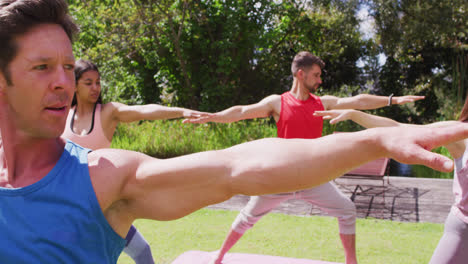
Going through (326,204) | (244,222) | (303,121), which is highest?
(303,121)

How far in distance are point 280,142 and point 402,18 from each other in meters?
13.2

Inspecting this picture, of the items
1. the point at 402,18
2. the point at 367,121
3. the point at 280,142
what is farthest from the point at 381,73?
the point at 280,142

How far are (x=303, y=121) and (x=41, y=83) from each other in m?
3.41

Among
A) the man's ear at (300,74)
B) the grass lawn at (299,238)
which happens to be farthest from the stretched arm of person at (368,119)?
the grass lawn at (299,238)

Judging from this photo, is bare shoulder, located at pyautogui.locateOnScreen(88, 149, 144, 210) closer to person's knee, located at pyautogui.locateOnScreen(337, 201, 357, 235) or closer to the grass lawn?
person's knee, located at pyautogui.locateOnScreen(337, 201, 357, 235)

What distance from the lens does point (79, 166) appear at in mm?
1193

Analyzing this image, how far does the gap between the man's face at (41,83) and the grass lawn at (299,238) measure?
3411 mm

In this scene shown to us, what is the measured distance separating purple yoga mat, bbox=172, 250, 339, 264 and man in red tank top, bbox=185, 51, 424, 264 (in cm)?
18

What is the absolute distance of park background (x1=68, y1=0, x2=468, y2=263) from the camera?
11133 millimetres

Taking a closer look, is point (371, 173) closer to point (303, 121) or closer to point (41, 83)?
point (303, 121)

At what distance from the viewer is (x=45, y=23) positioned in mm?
1153

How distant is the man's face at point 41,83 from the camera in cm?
111

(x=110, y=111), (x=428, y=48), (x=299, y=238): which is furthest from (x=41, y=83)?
(x=428, y=48)

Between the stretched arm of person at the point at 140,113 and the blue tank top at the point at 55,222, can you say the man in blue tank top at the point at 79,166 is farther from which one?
the stretched arm of person at the point at 140,113
